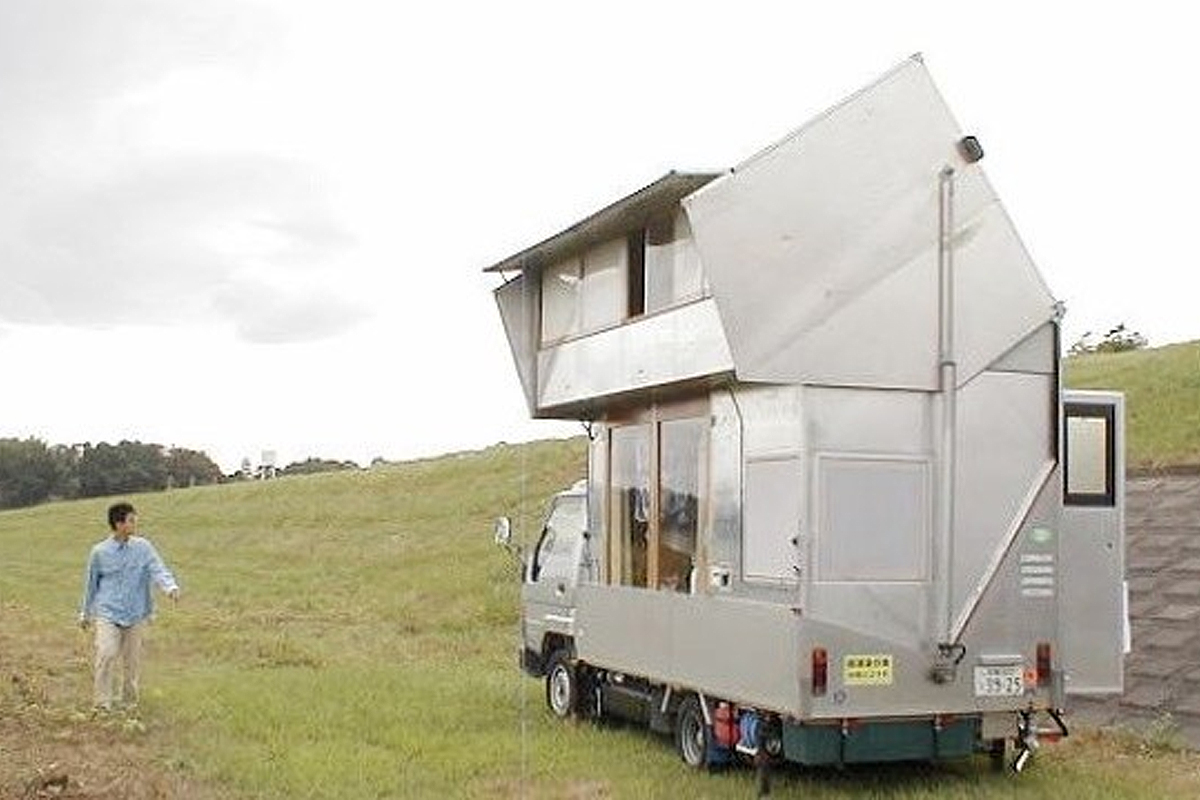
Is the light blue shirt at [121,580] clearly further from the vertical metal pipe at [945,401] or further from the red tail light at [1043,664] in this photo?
the red tail light at [1043,664]

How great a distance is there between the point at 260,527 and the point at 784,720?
3764 cm

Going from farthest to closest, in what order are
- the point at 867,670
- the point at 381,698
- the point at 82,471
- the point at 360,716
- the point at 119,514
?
1. the point at 82,471
2. the point at 381,698
3. the point at 119,514
4. the point at 360,716
5. the point at 867,670

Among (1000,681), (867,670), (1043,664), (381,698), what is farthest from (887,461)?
(381,698)

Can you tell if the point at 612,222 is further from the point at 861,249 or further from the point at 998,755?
the point at 998,755

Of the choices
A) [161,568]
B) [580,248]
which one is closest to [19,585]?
[161,568]

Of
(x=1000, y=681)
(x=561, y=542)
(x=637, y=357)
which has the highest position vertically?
(x=637, y=357)

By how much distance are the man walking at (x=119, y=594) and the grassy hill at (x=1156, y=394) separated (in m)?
13.1

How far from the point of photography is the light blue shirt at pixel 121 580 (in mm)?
13305

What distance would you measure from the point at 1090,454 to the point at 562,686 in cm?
511

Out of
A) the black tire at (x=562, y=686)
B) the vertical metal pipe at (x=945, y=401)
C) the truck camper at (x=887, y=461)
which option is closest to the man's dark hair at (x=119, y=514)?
the black tire at (x=562, y=686)

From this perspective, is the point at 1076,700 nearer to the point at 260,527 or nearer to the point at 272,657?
the point at 272,657

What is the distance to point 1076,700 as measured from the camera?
41.6ft

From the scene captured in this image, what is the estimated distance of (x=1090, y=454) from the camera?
10148 mm

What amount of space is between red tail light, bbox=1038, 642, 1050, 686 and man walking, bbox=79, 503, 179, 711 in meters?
7.21
